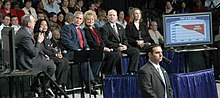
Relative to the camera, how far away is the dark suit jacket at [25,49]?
34.5 feet

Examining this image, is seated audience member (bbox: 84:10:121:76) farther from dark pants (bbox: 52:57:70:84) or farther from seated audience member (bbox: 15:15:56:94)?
seated audience member (bbox: 15:15:56:94)

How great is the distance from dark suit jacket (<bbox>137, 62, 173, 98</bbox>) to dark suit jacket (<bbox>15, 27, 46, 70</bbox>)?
2938mm

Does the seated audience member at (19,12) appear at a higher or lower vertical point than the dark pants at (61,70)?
higher

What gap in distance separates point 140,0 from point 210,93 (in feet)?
33.4

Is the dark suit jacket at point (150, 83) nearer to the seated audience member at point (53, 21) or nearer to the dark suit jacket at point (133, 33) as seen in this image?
the dark suit jacket at point (133, 33)

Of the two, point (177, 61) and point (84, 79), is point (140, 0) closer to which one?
point (177, 61)

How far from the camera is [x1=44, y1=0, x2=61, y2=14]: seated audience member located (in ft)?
54.5

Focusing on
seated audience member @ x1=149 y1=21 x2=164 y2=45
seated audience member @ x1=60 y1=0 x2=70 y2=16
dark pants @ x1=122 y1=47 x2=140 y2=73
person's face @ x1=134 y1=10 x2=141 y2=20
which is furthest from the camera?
seated audience member @ x1=60 y1=0 x2=70 y2=16

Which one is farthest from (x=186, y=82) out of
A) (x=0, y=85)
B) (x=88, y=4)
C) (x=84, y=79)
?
(x=88, y=4)

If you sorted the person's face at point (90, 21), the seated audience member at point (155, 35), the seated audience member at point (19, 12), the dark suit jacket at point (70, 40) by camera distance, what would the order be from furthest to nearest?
the seated audience member at point (155, 35), the seated audience member at point (19, 12), the person's face at point (90, 21), the dark suit jacket at point (70, 40)

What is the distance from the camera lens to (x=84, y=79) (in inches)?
491

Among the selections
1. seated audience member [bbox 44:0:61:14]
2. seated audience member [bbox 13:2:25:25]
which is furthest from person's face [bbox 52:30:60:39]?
seated audience member [bbox 44:0:61:14]

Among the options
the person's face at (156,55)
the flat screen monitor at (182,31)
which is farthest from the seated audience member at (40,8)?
the person's face at (156,55)

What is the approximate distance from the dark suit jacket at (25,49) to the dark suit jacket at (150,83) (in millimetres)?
2938
